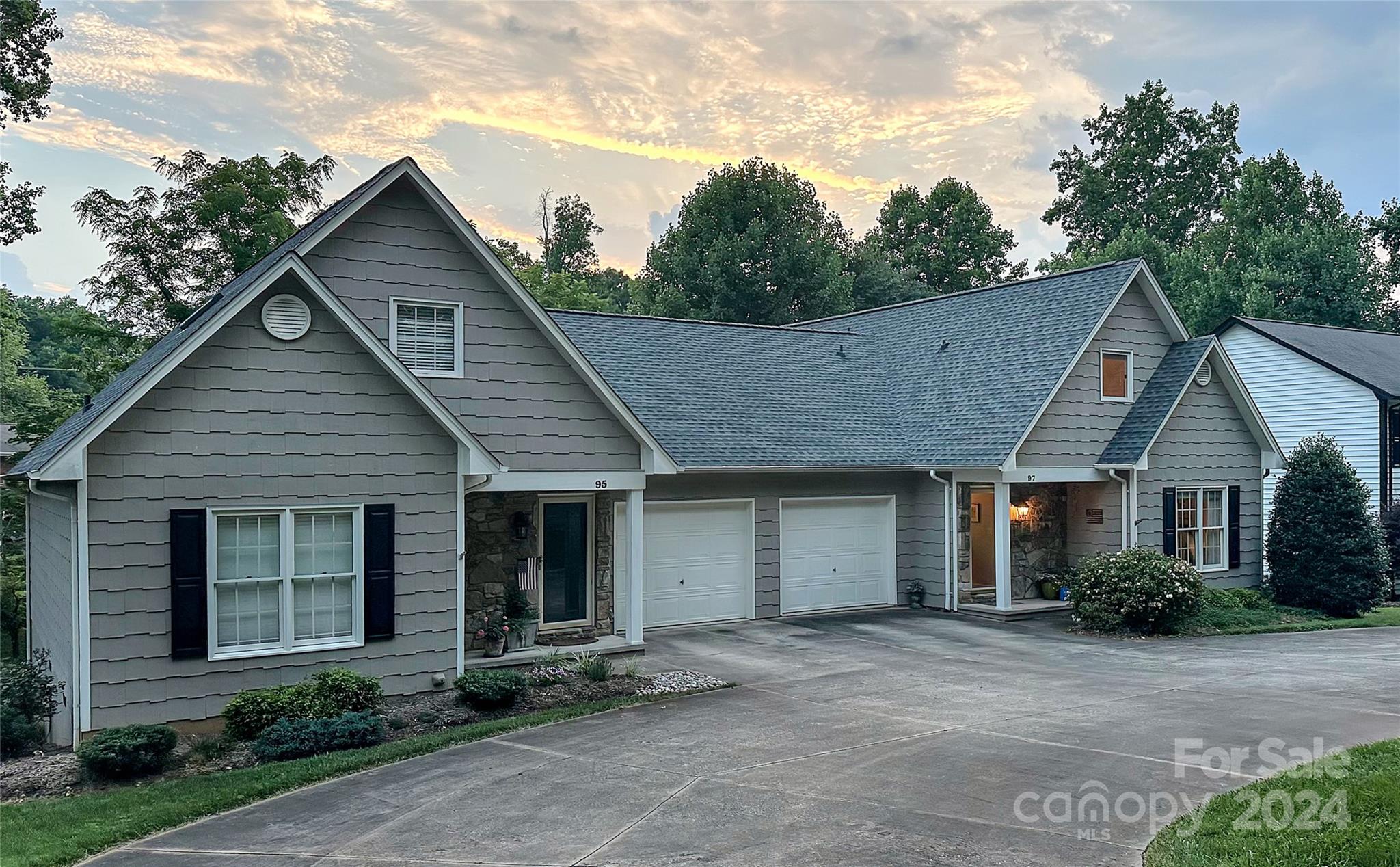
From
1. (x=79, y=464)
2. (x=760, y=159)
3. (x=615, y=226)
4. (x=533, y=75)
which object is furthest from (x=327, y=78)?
(x=615, y=226)

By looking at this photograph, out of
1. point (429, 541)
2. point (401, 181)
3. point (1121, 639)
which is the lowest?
point (1121, 639)

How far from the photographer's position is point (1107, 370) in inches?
763

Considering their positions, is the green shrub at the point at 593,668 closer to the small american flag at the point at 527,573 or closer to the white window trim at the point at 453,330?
the small american flag at the point at 527,573

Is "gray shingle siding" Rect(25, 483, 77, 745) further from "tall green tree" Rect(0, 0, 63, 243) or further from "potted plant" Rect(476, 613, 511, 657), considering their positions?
"tall green tree" Rect(0, 0, 63, 243)

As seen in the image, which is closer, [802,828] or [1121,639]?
[802,828]

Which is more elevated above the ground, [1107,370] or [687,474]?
[1107,370]

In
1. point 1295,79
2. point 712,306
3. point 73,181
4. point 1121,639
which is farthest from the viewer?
point 712,306

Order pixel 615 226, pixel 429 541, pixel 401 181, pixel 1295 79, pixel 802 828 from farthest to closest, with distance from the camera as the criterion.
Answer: pixel 615 226
pixel 1295 79
pixel 401 181
pixel 429 541
pixel 802 828

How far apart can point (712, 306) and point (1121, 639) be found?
2639 centimetres

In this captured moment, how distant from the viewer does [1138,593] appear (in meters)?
16.6

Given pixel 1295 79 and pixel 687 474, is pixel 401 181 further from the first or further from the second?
pixel 1295 79

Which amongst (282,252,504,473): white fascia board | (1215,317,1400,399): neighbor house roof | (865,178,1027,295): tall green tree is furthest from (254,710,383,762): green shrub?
(865,178,1027,295): tall green tree

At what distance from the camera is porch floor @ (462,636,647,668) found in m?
13.2

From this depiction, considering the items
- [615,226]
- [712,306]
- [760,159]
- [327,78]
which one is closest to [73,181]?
[327,78]
